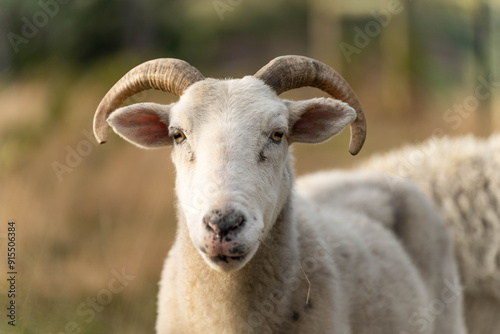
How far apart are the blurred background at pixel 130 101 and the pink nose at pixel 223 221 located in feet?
7.70

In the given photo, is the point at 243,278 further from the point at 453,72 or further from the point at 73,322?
the point at 453,72

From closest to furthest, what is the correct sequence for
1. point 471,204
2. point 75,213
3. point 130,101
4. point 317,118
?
point 317,118 → point 471,204 → point 75,213 → point 130,101

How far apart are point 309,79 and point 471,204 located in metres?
4.10

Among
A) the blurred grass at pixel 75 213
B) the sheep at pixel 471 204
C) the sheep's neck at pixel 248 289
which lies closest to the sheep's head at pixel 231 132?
the sheep's neck at pixel 248 289

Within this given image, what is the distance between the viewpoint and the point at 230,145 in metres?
3.61

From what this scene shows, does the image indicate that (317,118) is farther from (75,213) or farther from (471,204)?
(75,213)

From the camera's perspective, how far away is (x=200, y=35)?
2211 cm

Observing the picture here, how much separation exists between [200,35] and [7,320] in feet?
60.6

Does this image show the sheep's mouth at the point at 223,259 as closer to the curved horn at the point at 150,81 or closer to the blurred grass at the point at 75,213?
the curved horn at the point at 150,81

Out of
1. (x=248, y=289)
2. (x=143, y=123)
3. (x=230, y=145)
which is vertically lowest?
(x=248, y=289)

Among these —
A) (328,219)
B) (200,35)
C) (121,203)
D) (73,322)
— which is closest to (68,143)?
(121,203)


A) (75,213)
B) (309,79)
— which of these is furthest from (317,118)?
(75,213)

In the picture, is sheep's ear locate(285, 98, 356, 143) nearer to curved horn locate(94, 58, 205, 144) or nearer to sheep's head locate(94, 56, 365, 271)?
sheep's head locate(94, 56, 365, 271)

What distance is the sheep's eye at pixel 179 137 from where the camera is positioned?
394 centimetres
